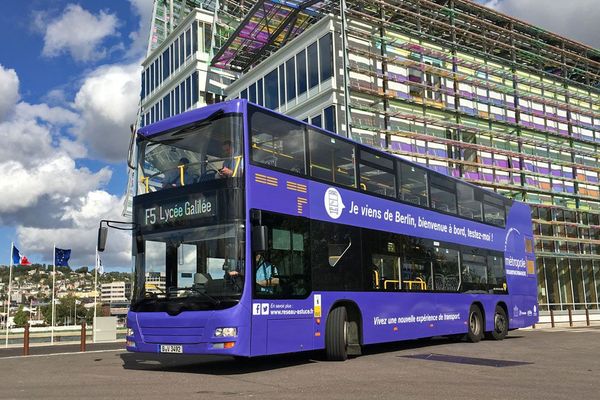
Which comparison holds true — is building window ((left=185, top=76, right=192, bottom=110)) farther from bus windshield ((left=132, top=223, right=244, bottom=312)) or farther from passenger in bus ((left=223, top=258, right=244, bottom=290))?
passenger in bus ((left=223, top=258, right=244, bottom=290))

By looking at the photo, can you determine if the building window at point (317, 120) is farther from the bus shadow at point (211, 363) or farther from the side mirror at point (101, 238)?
the side mirror at point (101, 238)

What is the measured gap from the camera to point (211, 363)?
39.8ft

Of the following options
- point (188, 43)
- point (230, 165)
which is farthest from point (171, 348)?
point (188, 43)

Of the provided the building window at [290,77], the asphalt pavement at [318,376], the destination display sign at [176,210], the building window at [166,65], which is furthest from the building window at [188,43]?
the destination display sign at [176,210]

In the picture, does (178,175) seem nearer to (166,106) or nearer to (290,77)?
(290,77)

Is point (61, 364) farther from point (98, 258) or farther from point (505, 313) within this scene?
point (98, 258)

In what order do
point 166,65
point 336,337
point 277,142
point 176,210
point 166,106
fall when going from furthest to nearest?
point 166,65 → point 166,106 → point 336,337 → point 277,142 → point 176,210

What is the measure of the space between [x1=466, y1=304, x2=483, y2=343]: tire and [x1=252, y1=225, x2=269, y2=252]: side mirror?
28.9 feet

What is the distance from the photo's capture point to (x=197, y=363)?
12.2 metres

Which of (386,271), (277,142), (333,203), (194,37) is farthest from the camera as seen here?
(194,37)

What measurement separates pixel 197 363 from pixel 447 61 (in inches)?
1172

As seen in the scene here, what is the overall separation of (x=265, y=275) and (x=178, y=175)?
226cm

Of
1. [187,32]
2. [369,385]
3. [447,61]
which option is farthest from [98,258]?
[369,385]

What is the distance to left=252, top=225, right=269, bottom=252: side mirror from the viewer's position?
31.1 ft
